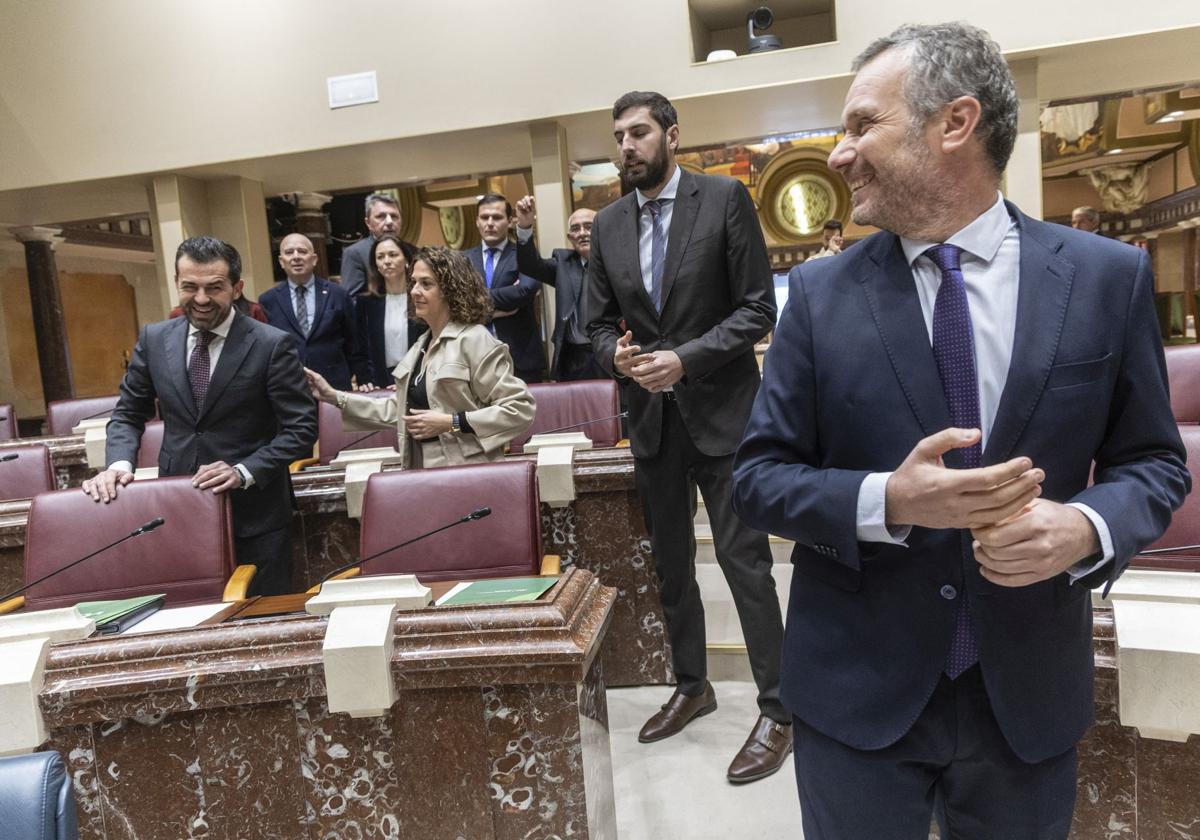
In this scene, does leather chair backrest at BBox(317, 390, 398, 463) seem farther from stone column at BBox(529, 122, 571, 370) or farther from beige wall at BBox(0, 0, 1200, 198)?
beige wall at BBox(0, 0, 1200, 198)

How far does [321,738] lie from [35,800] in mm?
529

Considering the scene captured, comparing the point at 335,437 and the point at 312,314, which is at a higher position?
the point at 312,314

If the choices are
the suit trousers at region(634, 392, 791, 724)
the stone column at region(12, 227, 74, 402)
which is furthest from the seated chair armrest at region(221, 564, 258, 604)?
the stone column at region(12, 227, 74, 402)

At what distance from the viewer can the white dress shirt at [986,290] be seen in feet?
3.29

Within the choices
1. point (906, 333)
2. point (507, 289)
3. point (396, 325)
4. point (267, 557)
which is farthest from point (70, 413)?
point (906, 333)

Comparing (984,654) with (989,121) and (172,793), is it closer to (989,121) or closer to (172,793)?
(989,121)

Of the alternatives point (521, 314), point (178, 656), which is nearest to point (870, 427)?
point (178, 656)

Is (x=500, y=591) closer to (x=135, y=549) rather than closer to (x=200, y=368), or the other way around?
(x=135, y=549)

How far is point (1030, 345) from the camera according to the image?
967 millimetres

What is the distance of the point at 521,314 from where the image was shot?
186 inches

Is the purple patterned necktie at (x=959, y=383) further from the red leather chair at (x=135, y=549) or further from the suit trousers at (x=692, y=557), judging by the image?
the red leather chair at (x=135, y=549)

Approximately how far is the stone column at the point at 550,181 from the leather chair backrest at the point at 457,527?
338 centimetres

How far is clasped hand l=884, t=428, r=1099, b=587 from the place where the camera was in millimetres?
835

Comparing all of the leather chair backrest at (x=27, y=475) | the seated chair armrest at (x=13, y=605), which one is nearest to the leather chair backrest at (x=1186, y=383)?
the seated chair armrest at (x=13, y=605)
